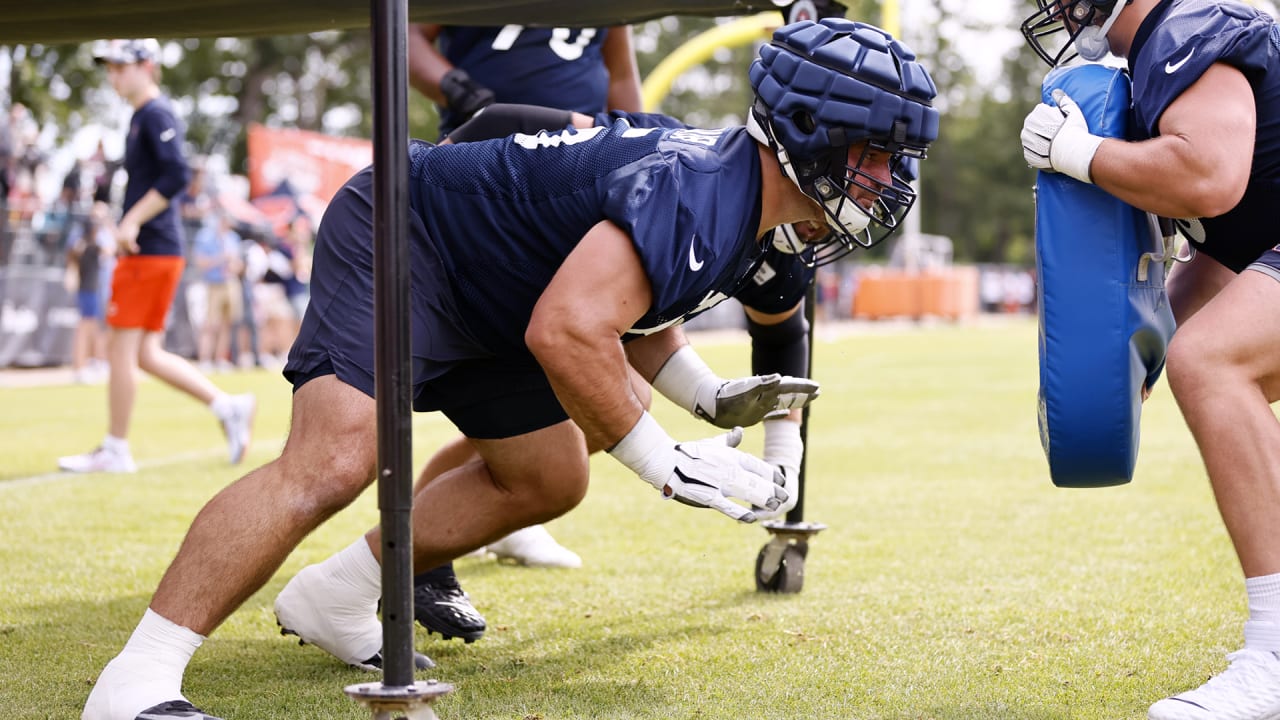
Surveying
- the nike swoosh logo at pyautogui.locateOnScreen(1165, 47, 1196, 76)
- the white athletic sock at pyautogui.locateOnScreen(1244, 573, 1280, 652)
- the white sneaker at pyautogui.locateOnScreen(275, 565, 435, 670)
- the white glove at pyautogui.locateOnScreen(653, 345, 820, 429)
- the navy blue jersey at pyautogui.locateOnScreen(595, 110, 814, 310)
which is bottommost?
the white sneaker at pyautogui.locateOnScreen(275, 565, 435, 670)

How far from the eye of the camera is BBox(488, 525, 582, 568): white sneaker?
4.79 meters

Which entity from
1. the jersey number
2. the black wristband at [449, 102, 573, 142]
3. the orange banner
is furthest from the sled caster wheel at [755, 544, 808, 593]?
the orange banner

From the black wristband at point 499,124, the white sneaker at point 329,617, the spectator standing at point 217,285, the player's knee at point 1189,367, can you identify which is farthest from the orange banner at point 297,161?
the player's knee at point 1189,367

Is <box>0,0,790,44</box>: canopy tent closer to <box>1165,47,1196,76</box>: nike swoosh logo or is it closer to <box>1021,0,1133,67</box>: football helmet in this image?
<box>1021,0,1133,67</box>: football helmet

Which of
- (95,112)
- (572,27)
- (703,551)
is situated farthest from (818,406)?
(95,112)

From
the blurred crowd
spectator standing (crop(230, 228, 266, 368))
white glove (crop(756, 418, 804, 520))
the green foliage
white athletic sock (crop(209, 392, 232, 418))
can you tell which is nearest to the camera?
white glove (crop(756, 418, 804, 520))

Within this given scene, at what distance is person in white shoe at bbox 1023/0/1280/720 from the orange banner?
675 inches

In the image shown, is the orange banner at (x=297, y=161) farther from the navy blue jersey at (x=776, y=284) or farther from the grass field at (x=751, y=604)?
the navy blue jersey at (x=776, y=284)

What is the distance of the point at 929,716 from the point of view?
9.50 ft

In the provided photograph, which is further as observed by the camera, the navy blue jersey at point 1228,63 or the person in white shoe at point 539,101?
the person in white shoe at point 539,101

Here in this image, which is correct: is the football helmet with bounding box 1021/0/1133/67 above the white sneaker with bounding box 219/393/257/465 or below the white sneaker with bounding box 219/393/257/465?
above

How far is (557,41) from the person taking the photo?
467 cm

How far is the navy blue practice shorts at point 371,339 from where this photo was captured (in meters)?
2.87

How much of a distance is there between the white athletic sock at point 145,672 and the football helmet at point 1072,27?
2.37 meters
